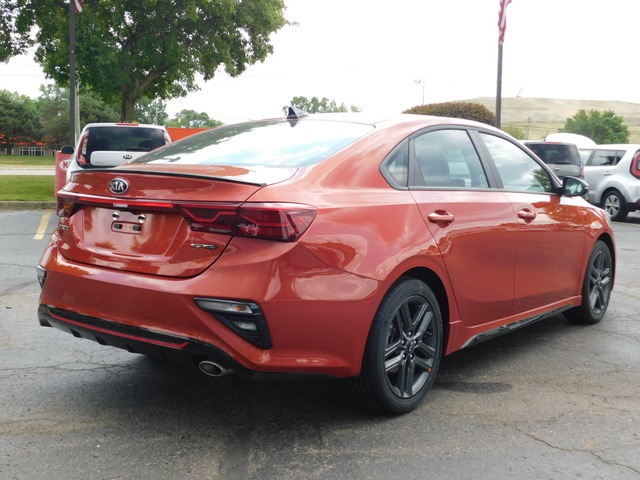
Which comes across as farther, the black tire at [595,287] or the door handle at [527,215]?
the black tire at [595,287]

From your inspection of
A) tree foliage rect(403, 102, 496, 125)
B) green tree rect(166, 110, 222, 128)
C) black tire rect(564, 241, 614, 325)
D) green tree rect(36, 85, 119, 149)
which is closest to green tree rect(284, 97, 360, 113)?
green tree rect(166, 110, 222, 128)

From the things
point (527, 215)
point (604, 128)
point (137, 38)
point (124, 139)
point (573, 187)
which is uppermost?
point (137, 38)

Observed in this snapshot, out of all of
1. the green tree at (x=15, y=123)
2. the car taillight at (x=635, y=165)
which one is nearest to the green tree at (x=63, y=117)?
the green tree at (x=15, y=123)

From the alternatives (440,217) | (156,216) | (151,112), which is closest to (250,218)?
(156,216)

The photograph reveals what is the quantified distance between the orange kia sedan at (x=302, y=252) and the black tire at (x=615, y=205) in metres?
12.3

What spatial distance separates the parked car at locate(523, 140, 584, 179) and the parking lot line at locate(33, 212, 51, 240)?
34.9 feet

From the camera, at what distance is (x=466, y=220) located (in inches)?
164

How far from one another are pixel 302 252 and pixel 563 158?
593 inches

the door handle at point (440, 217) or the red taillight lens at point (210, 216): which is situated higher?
the red taillight lens at point (210, 216)

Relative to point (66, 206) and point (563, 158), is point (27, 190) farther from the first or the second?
point (66, 206)

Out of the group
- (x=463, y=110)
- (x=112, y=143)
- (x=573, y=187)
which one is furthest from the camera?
(x=463, y=110)

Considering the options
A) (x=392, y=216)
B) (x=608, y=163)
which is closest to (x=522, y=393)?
(x=392, y=216)

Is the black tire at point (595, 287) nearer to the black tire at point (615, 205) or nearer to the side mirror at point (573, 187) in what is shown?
the side mirror at point (573, 187)

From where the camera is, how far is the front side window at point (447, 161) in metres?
4.12
